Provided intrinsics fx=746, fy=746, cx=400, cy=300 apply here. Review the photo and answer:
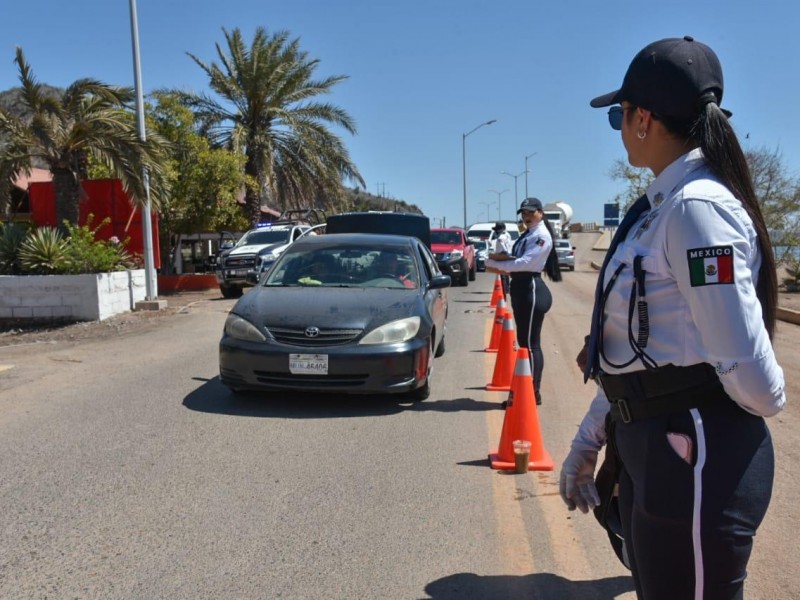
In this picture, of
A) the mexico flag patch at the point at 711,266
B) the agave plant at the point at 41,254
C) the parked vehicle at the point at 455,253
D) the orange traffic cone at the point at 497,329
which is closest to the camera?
the mexico flag patch at the point at 711,266

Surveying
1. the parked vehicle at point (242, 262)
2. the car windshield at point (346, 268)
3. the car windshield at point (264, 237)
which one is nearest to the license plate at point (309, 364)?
the car windshield at point (346, 268)

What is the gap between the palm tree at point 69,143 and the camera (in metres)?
14.4

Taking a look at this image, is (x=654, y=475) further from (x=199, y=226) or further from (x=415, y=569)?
(x=199, y=226)

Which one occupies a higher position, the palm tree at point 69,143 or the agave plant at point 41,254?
the palm tree at point 69,143

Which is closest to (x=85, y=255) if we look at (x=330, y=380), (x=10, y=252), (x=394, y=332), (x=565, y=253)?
(x=10, y=252)

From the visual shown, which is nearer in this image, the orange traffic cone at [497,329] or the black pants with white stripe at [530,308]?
the black pants with white stripe at [530,308]

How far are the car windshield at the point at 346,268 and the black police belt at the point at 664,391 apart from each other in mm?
5734

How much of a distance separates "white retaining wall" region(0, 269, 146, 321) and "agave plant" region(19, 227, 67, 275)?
0.79 feet

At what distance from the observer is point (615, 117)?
229 cm

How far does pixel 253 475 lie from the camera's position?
4941mm

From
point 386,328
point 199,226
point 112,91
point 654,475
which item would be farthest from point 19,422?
point 199,226

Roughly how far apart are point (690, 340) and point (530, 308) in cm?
496

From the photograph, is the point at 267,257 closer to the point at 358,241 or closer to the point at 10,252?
the point at 10,252

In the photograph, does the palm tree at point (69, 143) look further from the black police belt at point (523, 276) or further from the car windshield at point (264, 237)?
the black police belt at point (523, 276)
